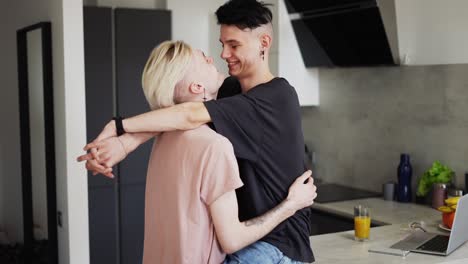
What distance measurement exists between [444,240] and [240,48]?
1620mm

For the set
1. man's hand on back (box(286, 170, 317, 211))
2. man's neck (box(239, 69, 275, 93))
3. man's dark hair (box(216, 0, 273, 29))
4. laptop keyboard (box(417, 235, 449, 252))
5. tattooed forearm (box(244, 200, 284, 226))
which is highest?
man's dark hair (box(216, 0, 273, 29))

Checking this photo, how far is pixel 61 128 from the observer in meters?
4.17

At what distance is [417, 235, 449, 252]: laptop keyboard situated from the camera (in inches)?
119

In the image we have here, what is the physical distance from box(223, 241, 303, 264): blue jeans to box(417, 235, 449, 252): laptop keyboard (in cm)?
119

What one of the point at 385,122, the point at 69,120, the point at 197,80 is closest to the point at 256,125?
the point at 197,80

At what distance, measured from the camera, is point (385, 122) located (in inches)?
186

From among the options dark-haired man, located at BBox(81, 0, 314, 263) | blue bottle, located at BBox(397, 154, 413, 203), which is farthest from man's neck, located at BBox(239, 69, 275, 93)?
blue bottle, located at BBox(397, 154, 413, 203)

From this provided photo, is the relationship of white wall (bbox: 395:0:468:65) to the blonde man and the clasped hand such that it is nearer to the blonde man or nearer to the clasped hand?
the blonde man

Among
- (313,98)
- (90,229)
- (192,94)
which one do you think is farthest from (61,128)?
(192,94)

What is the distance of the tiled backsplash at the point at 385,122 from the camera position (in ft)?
13.8

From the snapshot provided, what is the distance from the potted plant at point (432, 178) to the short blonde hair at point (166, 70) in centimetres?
272

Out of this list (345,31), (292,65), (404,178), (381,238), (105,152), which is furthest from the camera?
(292,65)

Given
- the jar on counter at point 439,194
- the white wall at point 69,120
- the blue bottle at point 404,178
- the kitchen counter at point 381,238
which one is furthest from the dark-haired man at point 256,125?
the blue bottle at point 404,178

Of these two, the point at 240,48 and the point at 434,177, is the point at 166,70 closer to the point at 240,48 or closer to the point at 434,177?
the point at 240,48
